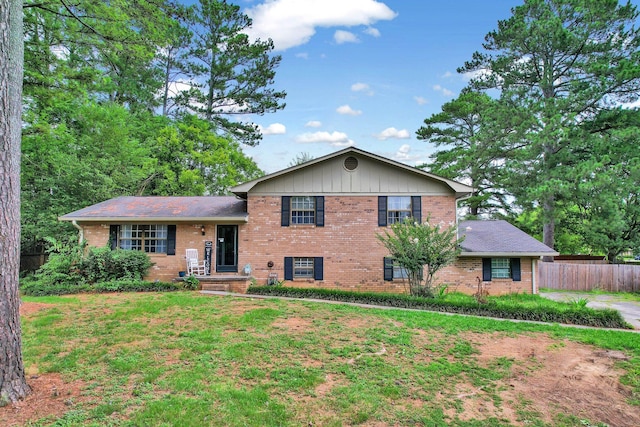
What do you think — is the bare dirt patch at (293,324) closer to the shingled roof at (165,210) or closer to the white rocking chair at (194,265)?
the shingled roof at (165,210)

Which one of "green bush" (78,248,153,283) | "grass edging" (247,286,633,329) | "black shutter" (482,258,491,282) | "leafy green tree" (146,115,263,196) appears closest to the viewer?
"grass edging" (247,286,633,329)

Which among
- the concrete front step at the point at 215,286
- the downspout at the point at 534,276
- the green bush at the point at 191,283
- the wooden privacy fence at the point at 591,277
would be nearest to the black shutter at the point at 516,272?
the downspout at the point at 534,276

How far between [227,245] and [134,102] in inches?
680

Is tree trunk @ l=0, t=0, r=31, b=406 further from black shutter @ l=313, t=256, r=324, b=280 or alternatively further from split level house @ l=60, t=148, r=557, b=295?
black shutter @ l=313, t=256, r=324, b=280

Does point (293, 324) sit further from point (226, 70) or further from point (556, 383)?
point (226, 70)

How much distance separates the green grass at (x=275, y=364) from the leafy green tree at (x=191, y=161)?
13.7 m

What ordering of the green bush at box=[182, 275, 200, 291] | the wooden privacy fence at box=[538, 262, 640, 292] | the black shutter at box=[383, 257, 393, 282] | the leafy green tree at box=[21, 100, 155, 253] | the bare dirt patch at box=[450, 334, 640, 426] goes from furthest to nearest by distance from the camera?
the wooden privacy fence at box=[538, 262, 640, 292] → the leafy green tree at box=[21, 100, 155, 253] → the black shutter at box=[383, 257, 393, 282] → the green bush at box=[182, 275, 200, 291] → the bare dirt patch at box=[450, 334, 640, 426]

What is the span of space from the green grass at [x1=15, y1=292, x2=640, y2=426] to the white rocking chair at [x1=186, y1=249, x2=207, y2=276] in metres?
4.07

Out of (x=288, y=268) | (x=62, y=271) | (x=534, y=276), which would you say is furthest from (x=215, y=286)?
(x=534, y=276)

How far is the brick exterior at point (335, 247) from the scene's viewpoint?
13484 mm

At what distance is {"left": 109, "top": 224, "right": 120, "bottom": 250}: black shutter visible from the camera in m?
13.8

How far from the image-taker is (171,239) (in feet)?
45.0

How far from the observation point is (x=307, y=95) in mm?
20141

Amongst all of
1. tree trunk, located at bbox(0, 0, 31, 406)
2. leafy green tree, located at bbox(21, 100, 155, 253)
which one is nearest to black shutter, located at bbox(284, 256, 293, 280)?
tree trunk, located at bbox(0, 0, 31, 406)
